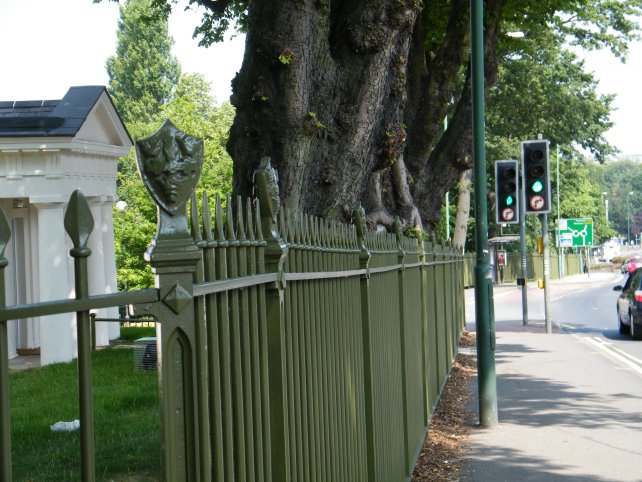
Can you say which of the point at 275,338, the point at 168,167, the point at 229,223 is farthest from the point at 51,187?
the point at 168,167

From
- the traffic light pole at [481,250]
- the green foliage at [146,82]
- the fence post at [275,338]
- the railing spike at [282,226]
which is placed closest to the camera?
the fence post at [275,338]

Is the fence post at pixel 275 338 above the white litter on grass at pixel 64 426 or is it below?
above

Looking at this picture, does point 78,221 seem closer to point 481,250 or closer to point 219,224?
point 219,224

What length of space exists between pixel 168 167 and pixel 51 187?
1657cm

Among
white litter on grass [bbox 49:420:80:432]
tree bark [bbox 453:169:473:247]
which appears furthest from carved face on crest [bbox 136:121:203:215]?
tree bark [bbox 453:169:473:247]

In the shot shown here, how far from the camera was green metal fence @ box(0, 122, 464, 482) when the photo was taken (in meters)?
2.13

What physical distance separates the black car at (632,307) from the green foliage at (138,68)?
226 ft

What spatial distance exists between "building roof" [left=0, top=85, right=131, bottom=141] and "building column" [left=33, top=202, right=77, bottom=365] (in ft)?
4.42

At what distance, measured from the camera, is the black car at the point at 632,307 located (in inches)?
844

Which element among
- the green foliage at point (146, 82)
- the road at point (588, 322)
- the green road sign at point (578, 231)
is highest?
the green foliage at point (146, 82)

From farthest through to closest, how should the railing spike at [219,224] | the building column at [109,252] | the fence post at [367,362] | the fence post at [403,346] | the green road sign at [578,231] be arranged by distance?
the green road sign at [578,231]
the building column at [109,252]
the fence post at [403,346]
the fence post at [367,362]
the railing spike at [219,224]

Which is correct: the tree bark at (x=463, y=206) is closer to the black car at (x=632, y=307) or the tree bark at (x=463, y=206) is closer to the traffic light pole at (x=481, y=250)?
the black car at (x=632, y=307)

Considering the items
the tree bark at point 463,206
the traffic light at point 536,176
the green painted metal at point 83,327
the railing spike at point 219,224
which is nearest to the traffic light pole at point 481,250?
the traffic light at point 536,176

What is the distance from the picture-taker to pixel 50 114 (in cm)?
1870
